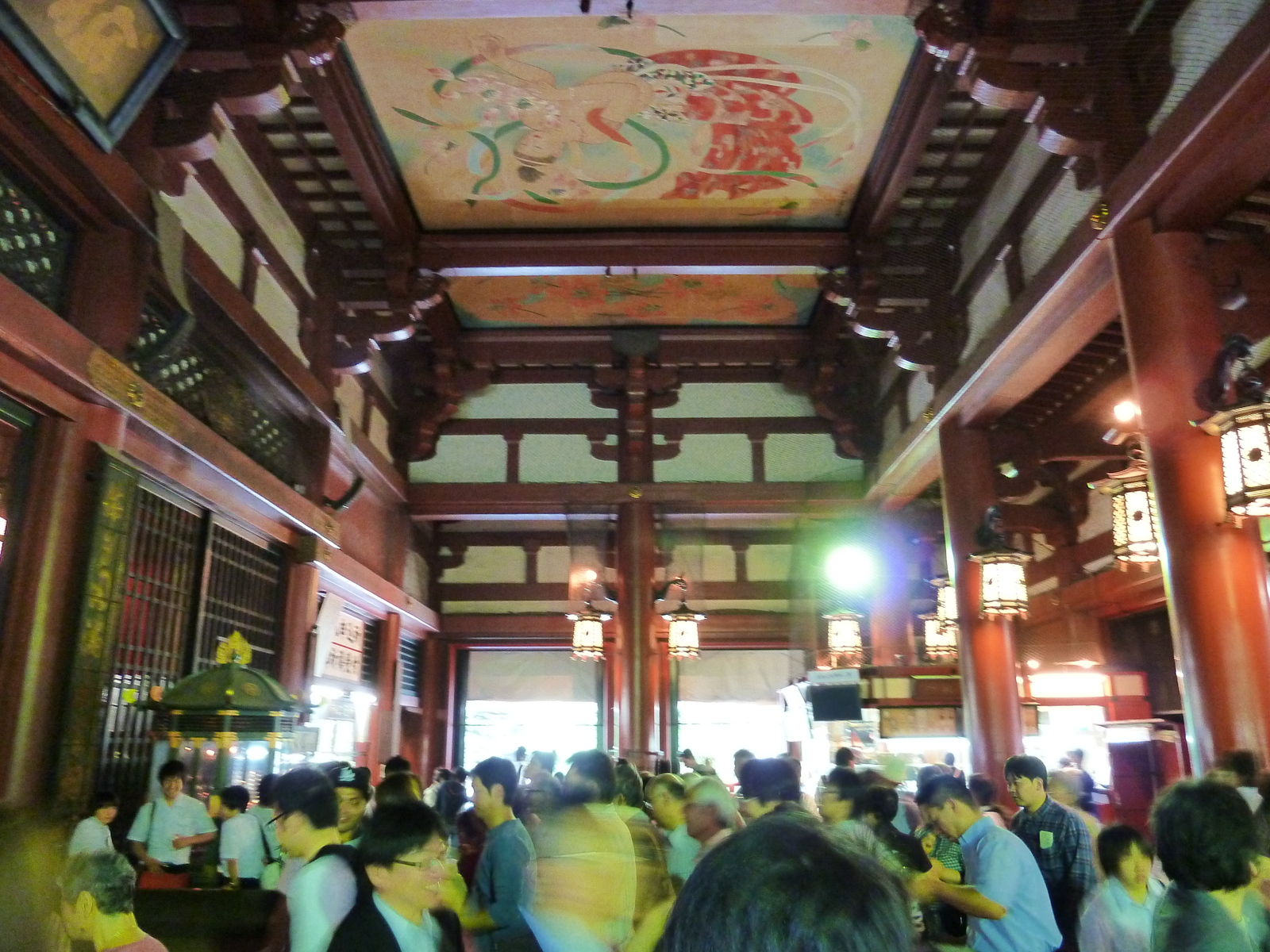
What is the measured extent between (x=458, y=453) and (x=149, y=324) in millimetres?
5725

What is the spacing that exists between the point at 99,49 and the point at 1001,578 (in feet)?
19.5

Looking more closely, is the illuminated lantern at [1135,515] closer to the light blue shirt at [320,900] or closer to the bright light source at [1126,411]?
the bright light source at [1126,411]

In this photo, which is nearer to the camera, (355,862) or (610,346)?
(355,862)

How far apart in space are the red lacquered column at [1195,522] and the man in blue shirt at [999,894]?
4.96 ft

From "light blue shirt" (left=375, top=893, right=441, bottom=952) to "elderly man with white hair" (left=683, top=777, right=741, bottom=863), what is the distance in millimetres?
1714

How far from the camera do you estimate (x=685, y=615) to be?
9945mm

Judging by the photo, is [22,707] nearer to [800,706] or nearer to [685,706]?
[800,706]

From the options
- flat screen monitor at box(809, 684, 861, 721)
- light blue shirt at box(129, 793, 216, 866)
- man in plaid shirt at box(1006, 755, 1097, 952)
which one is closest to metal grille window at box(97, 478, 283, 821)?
light blue shirt at box(129, 793, 216, 866)

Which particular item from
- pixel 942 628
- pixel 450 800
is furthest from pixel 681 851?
pixel 942 628

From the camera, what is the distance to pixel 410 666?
11992mm

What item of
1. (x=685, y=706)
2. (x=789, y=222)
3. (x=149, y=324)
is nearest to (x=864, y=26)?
(x=789, y=222)

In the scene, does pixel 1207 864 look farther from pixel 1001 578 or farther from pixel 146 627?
pixel 146 627

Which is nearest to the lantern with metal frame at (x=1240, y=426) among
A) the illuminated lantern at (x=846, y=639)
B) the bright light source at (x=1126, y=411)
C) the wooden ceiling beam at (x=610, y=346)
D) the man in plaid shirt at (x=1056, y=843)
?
the man in plaid shirt at (x=1056, y=843)

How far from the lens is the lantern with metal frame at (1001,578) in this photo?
6.33 m
